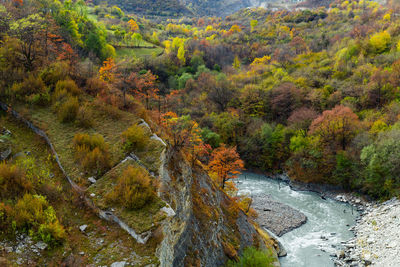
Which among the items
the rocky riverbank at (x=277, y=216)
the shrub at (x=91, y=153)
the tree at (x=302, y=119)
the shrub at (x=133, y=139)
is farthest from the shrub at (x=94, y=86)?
the tree at (x=302, y=119)

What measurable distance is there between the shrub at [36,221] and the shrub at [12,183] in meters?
0.56

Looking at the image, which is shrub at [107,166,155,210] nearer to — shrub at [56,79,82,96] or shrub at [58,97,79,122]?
shrub at [58,97,79,122]

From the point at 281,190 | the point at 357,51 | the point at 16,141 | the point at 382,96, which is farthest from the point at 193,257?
the point at 357,51

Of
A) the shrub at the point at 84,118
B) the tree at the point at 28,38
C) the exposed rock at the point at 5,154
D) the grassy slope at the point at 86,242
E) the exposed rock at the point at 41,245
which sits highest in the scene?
the tree at the point at 28,38

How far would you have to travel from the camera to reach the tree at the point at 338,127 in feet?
123

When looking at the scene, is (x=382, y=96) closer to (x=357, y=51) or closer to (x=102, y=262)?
(x=357, y=51)

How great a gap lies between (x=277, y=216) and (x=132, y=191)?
25042 millimetres

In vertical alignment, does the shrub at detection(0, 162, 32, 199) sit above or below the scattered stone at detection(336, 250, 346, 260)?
Result: above

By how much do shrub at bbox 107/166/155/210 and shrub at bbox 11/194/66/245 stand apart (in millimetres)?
1793

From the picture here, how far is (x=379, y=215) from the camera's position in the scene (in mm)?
27469

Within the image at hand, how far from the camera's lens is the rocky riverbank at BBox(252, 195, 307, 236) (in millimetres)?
27266

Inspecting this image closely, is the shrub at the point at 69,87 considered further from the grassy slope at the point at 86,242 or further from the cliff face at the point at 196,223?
the cliff face at the point at 196,223

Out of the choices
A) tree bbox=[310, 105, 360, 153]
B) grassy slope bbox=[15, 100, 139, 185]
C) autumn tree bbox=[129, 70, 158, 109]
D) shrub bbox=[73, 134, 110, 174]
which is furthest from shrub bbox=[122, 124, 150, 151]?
tree bbox=[310, 105, 360, 153]

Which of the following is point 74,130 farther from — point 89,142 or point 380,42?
point 380,42
